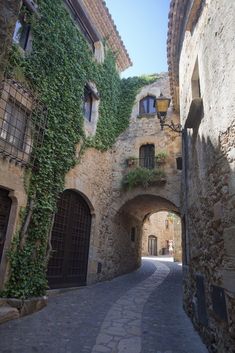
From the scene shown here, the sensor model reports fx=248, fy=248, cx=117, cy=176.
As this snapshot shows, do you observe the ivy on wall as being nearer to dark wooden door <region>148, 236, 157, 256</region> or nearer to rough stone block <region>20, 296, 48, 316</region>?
rough stone block <region>20, 296, 48, 316</region>

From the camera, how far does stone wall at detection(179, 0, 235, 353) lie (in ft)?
8.40

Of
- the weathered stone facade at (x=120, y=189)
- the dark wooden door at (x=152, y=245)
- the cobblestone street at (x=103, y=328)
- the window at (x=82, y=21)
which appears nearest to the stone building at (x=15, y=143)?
the cobblestone street at (x=103, y=328)

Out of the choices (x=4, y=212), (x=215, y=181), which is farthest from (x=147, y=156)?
(x=215, y=181)

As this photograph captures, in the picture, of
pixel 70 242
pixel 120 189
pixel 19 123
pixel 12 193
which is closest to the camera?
pixel 12 193

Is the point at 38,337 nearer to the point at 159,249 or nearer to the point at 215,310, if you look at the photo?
the point at 215,310

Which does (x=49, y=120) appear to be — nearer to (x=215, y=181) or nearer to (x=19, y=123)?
(x=19, y=123)

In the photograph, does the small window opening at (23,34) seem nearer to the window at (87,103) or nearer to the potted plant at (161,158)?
the window at (87,103)

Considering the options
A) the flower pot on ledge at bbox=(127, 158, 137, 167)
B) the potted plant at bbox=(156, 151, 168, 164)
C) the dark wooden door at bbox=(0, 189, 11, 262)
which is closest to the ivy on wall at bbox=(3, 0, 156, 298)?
the dark wooden door at bbox=(0, 189, 11, 262)

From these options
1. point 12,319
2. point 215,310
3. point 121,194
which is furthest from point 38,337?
point 121,194

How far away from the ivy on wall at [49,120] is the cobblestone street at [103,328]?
0.81 meters

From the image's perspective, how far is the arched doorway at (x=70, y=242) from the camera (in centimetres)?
633

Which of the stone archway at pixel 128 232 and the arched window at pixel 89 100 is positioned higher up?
the arched window at pixel 89 100

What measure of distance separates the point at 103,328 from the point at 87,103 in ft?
22.3

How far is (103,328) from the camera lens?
3.76 meters
